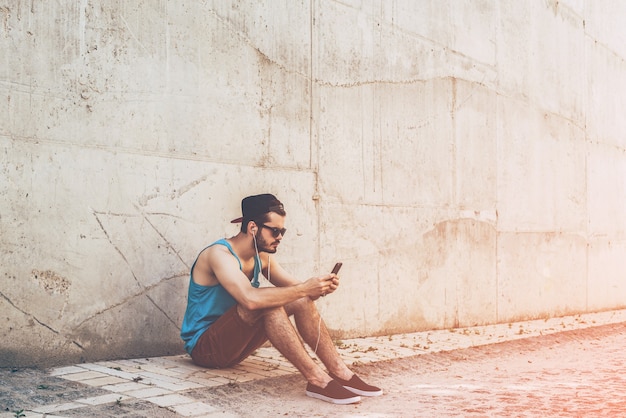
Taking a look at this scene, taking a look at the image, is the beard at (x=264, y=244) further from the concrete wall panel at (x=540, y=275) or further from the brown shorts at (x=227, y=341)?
the concrete wall panel at (x=540, y=275)

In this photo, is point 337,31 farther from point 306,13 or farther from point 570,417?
point 570,417

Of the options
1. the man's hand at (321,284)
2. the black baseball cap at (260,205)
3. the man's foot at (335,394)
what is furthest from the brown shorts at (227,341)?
the black baseball cap at (260,205)

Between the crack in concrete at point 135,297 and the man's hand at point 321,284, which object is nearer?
the man's hand at point 321,284

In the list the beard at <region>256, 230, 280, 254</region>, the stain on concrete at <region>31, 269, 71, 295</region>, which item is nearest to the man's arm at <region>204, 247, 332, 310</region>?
the beard at <region>256, 230, 280, 254</region>

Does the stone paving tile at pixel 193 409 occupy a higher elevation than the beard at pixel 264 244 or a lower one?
lower

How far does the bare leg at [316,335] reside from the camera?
4.78 meters

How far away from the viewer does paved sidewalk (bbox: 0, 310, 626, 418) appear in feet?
13.1

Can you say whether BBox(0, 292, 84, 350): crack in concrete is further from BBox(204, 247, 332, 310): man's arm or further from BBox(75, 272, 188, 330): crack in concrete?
BBox(204, 247, 332, 310): man's arm

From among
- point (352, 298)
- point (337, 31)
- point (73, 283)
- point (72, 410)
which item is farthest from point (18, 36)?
point (352, 298)

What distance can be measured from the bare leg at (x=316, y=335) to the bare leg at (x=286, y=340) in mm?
167

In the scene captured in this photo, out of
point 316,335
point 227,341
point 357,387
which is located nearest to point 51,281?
point 227,341

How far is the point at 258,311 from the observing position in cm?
459

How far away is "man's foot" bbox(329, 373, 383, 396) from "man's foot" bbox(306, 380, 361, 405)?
0.44 feet

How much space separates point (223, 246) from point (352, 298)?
2.67 meters
